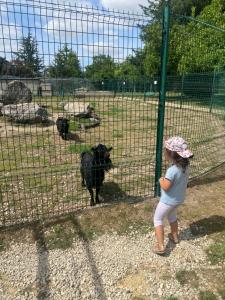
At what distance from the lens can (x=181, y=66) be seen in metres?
8.20

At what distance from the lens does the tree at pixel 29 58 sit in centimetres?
348

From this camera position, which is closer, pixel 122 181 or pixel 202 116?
pixel 122 181

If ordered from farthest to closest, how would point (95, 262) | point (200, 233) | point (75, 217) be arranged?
point (75, 217), point (200, 233), point (95, 262)

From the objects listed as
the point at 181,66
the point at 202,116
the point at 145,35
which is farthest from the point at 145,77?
the point at 181,66

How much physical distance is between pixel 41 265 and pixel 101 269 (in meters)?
0.67

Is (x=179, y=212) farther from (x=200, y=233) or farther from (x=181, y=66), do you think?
(x=181, y=66)

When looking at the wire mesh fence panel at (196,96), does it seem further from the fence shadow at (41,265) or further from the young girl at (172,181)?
the fence shadow at (41,265)

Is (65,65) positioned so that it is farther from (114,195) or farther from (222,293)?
(222,293)

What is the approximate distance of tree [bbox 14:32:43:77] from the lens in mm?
3476

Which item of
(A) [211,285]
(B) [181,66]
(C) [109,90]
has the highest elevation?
(B) [181,66]

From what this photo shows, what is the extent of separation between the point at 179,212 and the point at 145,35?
2.69 metres

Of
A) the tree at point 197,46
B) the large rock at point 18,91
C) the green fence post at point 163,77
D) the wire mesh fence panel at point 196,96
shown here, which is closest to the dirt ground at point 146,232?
the green fence post at point 163,77

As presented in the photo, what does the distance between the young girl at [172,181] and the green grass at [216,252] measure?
57cm

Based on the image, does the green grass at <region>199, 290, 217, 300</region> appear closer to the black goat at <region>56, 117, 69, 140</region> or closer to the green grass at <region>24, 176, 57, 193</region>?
the green grass at <region>24, 176, 57, 193</region>
